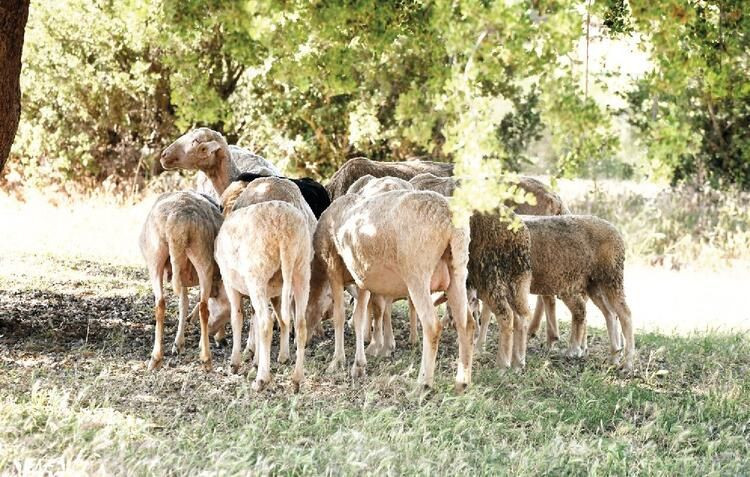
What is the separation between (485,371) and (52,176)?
16.6 meters

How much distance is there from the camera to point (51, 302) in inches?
491

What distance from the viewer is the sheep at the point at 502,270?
31.6 feet

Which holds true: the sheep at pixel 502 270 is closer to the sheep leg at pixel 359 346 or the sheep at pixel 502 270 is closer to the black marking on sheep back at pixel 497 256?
the black marking on sheep back at pixel 497 256

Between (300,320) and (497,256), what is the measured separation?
6.53ft

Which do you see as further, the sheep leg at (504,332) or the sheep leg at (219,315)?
the sheep leg at (219,315)

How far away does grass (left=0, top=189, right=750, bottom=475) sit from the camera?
664 cm

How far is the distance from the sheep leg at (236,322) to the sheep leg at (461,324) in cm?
190

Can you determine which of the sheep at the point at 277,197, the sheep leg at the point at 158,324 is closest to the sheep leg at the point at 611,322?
the sheep at the point at 277,197

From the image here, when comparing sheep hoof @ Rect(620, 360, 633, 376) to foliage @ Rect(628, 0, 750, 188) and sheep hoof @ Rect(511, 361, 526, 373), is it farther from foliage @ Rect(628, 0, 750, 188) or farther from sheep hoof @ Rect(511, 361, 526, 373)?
foliage @ Rect(628, 0, 750, 188)

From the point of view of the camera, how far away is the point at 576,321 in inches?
419

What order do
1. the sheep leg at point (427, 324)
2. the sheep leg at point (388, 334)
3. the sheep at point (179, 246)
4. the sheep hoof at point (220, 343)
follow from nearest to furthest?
the sheep leg at point (427, 324) → the sheep at point (179, 246) → the sheep leg at point (388, 334) → the sheep hoof at point (220, 343)

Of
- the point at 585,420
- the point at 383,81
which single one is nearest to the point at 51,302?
the point at 585,420

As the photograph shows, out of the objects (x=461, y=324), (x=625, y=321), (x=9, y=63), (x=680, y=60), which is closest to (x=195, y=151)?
(x=9, y=63)

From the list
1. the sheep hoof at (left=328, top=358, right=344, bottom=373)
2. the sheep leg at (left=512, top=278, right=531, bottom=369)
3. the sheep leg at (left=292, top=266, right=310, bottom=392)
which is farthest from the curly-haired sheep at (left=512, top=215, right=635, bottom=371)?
the sheep leg at (left=292, top=266, right=310, bottom=392)
